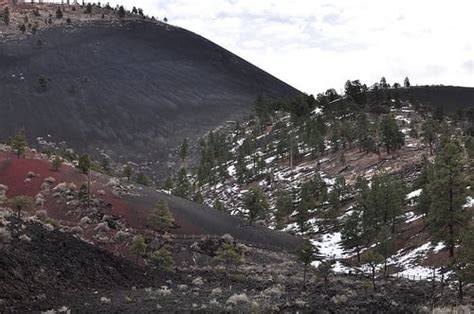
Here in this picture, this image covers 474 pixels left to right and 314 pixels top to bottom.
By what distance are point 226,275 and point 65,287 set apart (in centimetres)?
2087

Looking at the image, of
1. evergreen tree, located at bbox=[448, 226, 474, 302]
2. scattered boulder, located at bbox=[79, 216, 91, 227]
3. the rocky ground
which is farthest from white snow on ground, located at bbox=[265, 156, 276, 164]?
evergreen tree, located at bbox=[448, 226, 474, 302]

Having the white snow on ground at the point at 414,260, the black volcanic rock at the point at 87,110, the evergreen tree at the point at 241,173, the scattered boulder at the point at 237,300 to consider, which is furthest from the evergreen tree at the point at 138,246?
the black volcanic rock at the point at 87,110

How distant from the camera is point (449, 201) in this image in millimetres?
49438

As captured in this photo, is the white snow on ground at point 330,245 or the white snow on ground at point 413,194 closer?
the white snow on ground at point 330,245

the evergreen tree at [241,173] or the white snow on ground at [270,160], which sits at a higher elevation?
the white snow on ground at [270,160]

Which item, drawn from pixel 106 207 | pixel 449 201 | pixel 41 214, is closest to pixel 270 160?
pixel 106 207

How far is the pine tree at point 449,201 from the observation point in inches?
1913

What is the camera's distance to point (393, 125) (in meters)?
101

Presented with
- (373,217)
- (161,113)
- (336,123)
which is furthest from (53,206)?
(161,113)

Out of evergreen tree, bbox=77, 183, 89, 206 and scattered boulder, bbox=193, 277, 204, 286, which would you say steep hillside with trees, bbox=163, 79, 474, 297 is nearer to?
scattered boulder, bbox=193, 277, 204, 286

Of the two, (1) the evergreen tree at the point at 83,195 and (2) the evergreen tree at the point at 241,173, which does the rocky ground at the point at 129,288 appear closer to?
(1) the evergreen tree at the point at 83,195

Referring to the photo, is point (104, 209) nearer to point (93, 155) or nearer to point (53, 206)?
point (53, 206)

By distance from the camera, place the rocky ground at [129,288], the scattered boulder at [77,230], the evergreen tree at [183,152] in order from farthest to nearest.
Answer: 1. the evergreen tree at [183,152]
2. the scattered boulder at [77,230]
3. the rocky ground at [129,288]

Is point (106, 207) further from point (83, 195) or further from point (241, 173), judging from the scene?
point (241, 173)
